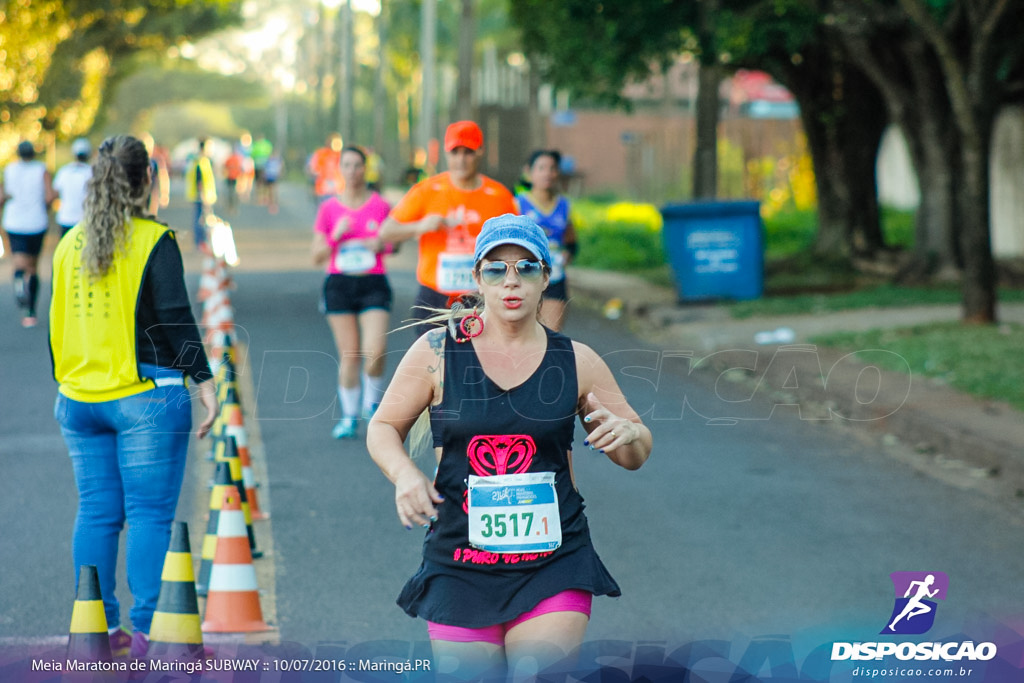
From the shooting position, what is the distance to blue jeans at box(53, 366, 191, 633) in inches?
211

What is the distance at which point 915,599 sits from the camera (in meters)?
6.48

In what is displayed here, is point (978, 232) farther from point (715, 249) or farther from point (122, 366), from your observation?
point (122, 366)

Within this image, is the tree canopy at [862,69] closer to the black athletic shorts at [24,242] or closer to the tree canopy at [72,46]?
the black athletic shorts at [24,242]

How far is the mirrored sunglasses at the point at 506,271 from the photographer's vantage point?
388 centimetres

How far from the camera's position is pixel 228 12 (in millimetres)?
57906

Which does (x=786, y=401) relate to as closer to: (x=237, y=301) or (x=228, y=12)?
(x=237, y=301)

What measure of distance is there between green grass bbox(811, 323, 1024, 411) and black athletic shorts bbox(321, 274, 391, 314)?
4.62m

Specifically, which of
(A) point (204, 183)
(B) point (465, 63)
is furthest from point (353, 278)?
(B) point (465, 63)

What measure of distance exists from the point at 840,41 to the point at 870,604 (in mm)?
13858

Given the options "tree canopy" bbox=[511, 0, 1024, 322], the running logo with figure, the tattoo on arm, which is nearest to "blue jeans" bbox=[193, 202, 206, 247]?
"tree canopy" bbox=[511, 0, 1024, 322]

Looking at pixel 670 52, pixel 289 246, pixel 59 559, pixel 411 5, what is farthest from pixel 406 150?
pixel 59 559

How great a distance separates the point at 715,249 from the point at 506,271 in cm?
1463

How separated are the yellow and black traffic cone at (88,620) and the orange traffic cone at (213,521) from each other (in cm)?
142

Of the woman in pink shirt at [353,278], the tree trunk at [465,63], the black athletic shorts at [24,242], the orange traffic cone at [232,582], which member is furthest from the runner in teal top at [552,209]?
the tree trunk at [465,63]
